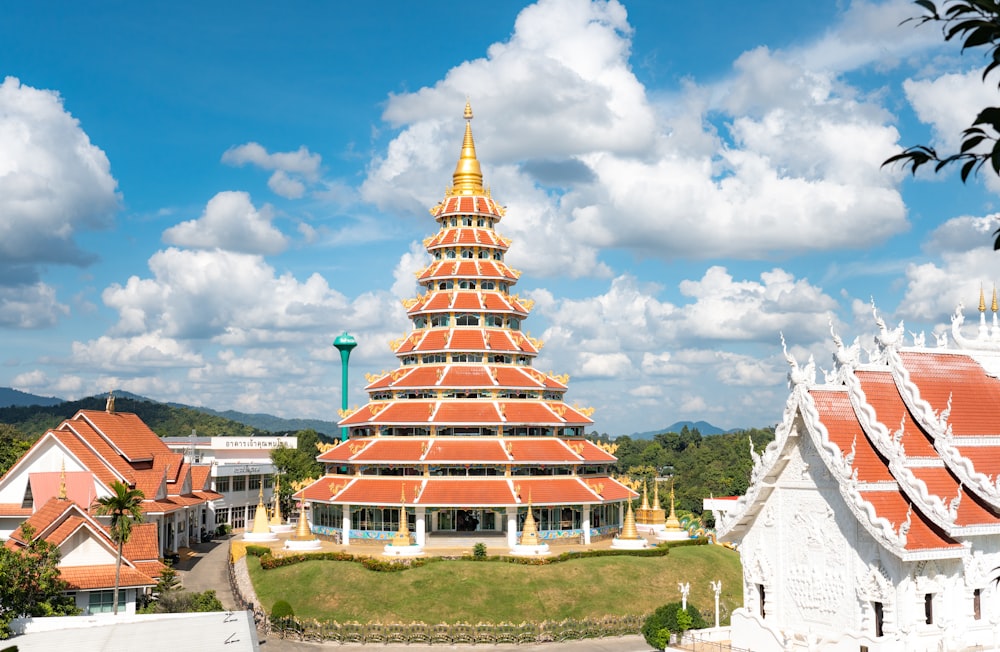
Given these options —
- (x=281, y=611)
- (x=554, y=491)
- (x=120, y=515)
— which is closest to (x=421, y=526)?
(x=554, y=491)

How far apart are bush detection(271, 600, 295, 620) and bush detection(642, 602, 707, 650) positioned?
57.0 feet

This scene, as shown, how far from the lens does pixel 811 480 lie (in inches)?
1244

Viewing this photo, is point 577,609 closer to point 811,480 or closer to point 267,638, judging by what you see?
point 267,638

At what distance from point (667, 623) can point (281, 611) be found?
1874 centimetres

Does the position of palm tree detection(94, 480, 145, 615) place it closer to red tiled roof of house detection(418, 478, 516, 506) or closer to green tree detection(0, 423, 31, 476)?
red tiled roof of house detection(418, 478, 516, 506)

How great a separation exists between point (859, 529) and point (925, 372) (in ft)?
22.7

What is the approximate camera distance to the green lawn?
47625 mm

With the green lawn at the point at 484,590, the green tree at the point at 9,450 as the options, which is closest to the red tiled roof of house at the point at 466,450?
the green lawn at the point at 484,590

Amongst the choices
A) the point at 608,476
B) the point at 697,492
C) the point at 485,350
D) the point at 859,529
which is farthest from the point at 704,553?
the point at 697,492

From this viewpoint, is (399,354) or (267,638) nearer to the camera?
(267,638)

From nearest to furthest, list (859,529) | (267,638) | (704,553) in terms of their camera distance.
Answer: (859,529), (267,638), (704,553)

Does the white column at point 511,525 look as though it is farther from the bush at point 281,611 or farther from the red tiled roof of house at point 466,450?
the bush at point 281,611

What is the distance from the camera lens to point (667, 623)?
38469mm

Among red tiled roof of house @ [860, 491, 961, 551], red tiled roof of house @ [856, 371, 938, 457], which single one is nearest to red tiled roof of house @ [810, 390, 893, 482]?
red tiled roof of house @ [860, 491, 961, 551]
